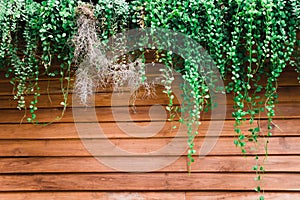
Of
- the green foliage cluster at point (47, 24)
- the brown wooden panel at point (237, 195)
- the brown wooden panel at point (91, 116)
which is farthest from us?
the brown wooden panel at point (91, 116)

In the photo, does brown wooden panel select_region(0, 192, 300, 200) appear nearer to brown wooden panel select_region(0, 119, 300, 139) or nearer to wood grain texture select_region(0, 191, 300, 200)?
wood grain texture select_region(0, 191, 300, 200)

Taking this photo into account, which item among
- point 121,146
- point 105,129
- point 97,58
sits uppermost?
point 97,58

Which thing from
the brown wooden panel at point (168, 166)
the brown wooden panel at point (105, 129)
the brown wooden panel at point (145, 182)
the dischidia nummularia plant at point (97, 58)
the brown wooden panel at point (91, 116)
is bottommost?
the brown wooden panel at point (145, 182)

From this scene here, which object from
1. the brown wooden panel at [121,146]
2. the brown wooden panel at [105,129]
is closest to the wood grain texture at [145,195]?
the brown wooden panel at [121,146]

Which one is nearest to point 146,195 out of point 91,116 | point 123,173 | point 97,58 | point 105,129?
point 123,173

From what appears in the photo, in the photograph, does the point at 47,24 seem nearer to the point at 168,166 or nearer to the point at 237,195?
the point at 168,166

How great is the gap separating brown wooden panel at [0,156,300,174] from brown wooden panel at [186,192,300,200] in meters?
0.17

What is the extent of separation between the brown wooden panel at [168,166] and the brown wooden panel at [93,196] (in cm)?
17

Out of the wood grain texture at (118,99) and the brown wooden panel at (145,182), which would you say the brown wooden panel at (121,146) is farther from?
the wood grain texture at (118,99)

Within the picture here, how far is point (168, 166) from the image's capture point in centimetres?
237

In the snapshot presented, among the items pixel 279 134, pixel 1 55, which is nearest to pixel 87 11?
pixel 1 55

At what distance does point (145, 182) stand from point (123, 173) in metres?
0.18

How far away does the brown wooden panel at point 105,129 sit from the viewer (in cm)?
232

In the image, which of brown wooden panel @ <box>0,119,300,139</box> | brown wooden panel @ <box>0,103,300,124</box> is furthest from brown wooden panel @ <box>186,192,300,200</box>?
brown wooden panel @ <box>0,103,300,124</box>
